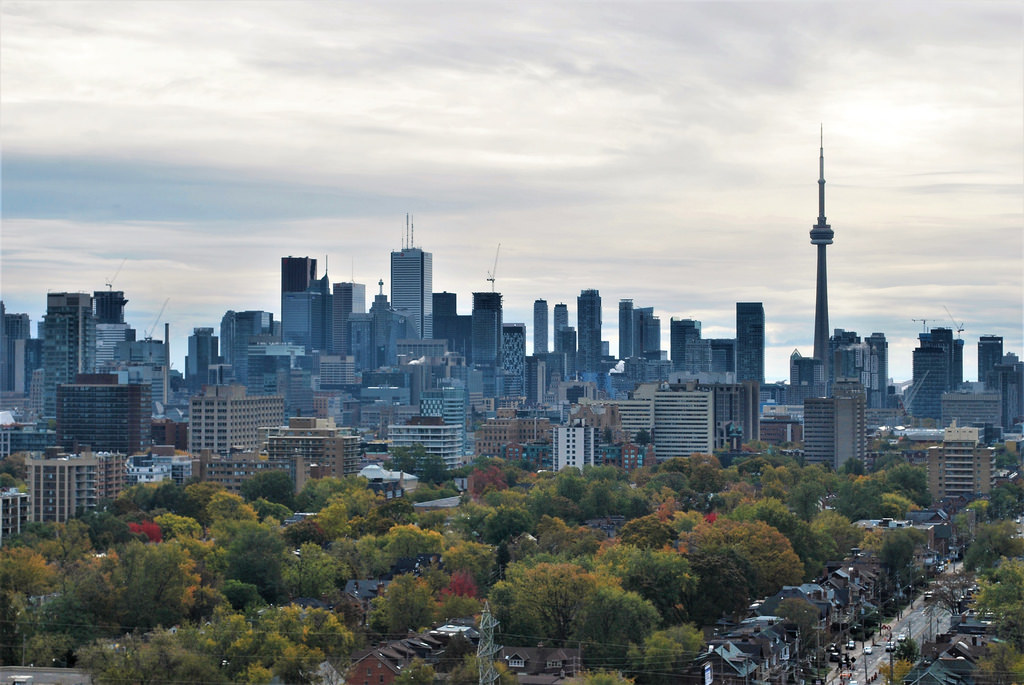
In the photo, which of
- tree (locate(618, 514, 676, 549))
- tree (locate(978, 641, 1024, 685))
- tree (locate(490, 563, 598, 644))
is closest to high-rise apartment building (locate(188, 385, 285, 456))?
tree (locate(618, 514, 676, 549))

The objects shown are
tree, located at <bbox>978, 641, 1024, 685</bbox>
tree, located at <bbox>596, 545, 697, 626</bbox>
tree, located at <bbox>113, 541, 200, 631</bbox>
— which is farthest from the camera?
tree, located at <bbox>596, 545, 697, 626</bbox>

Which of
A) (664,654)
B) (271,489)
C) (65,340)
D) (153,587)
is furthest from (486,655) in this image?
(65,340)

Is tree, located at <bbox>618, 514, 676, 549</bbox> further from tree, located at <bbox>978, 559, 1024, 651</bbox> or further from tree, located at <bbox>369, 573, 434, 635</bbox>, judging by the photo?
tree, located at <bbox>369, 573, 434, 635</bbox>

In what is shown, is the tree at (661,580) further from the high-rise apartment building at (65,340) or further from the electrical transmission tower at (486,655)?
the high-rise apartment building at (65,340)

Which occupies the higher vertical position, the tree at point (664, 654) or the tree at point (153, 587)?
the tree at point (153, 587)

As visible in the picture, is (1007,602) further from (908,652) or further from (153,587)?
(153,587)

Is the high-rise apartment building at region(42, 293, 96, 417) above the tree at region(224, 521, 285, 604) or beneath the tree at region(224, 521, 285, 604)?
above

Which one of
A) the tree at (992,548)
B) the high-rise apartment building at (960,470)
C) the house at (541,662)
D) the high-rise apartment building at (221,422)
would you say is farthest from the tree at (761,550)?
the high-rise apartment building at (221,422)
